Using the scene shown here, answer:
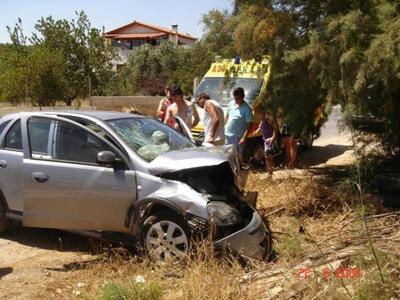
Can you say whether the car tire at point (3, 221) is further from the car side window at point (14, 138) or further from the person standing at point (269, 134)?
the person standing at point (269, 134)

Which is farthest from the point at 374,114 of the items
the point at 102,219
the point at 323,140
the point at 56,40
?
the point at 56,40

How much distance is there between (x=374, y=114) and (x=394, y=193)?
4.95 ft

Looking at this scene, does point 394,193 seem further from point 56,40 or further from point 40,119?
point 56,40

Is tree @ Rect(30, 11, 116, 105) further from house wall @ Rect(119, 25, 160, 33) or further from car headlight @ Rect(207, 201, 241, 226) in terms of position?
house wall @ Rect(119, 25, 160, 33)

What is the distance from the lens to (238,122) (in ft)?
27.5

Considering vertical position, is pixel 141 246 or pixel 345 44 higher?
pixel 345 44

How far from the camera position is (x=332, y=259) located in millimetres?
4180

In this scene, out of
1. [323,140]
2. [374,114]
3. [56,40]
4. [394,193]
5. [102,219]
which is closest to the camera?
[102,219]

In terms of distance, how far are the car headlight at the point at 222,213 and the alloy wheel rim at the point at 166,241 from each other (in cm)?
33

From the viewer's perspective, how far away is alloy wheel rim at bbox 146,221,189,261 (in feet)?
16.2

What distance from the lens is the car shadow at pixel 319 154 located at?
1227 cm

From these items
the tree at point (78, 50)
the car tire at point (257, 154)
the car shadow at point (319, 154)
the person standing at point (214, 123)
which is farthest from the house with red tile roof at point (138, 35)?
the person standing at point (214, 123)

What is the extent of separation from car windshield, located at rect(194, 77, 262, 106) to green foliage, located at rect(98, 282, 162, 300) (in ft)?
21.1
